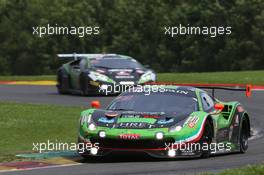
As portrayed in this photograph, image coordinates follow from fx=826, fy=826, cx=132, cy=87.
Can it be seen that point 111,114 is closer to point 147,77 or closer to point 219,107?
point 219,107

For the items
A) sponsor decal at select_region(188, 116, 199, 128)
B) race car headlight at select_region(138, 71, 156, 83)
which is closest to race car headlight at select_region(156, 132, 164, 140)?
sponsor decal at select_region(188, 116, 199, 128)

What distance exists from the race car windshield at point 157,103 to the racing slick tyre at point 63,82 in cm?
1361

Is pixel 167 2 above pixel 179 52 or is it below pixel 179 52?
above

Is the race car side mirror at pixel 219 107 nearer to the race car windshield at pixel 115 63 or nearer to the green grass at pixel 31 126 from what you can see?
the green grass at pixel 31 126

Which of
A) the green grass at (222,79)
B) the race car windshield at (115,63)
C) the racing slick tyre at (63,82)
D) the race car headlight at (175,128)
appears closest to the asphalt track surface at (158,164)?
the race car headlight at (175,128)

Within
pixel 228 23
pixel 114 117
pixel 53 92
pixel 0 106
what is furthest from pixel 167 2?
pixel 114 117

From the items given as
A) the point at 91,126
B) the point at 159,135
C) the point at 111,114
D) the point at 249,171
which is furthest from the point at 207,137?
the point at 249,171

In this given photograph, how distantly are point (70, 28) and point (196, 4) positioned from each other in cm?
969

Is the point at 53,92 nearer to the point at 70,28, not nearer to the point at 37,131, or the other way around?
the point at 37,131

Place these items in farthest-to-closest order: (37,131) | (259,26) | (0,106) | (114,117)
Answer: (259,26)
(0,106)
(37,131)
(114,117)

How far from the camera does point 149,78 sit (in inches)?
1008

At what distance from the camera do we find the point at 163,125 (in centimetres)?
1173

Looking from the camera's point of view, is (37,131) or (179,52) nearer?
(37,131)

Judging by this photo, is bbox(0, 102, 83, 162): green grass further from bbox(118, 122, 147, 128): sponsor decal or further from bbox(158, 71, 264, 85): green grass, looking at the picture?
bbox(158, 71, 264, 85): green grass
